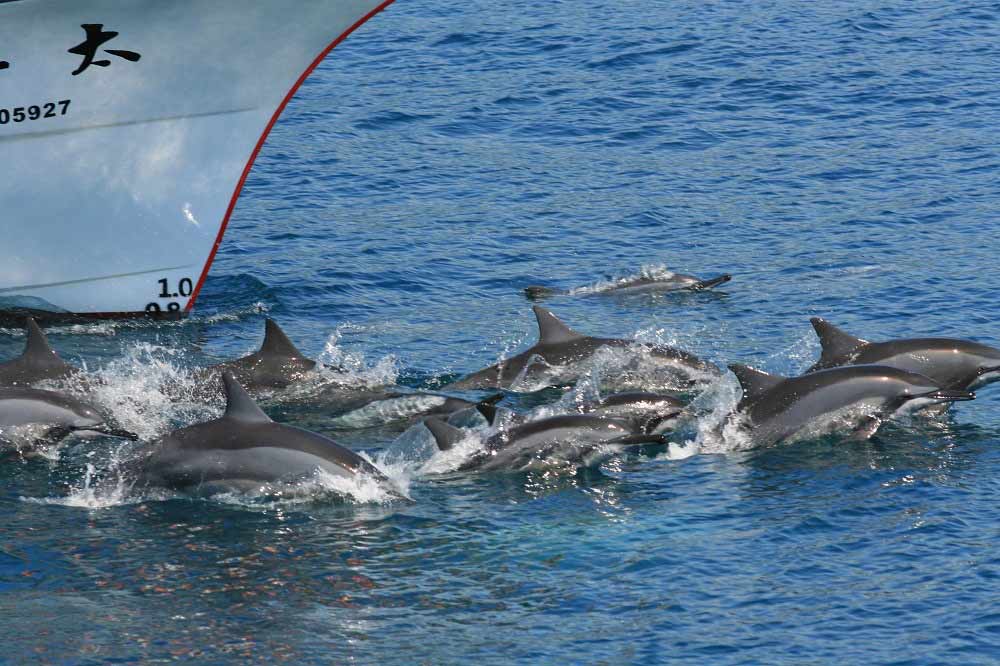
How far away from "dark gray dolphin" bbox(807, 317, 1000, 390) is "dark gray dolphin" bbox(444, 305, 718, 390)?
5.67 feet

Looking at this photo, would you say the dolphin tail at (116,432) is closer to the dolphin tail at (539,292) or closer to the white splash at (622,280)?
the dolphin tail at (539,292)

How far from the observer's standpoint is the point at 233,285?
1086 inches

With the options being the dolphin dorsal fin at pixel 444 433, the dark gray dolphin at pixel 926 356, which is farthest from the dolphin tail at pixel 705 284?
the dolphin dorsal fin at pixel 444 433

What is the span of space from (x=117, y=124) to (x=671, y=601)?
1348 centimetres

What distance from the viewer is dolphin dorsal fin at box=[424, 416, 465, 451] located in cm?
1831

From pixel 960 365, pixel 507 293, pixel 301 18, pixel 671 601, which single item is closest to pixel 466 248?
pixel 507 293

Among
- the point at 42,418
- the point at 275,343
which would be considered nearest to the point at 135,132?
→ the point at 275,343

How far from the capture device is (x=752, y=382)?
772 inches

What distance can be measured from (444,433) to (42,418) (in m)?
4.91

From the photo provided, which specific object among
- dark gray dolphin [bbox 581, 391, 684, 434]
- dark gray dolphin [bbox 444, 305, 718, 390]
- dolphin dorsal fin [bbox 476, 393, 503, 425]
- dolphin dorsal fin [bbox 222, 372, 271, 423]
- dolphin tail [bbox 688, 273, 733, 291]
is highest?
dolphin dorsal fin [bbox 222, 372, 271, 423]

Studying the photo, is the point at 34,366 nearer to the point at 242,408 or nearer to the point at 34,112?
the point at 242,408

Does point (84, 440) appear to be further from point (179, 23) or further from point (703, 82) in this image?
point (703, 82)

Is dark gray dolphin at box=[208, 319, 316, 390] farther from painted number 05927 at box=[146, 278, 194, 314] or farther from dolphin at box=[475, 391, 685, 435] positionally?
painted number 05927 at box=[146, 278, 194, 314]

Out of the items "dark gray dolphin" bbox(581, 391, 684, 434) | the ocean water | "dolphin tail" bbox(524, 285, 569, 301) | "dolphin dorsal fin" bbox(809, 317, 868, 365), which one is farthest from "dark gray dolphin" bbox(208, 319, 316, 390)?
"dolphin dorsal fin" bbox(809, 317, 868, 365)
